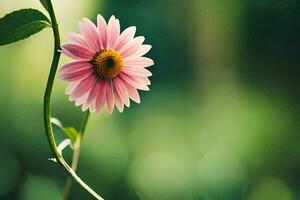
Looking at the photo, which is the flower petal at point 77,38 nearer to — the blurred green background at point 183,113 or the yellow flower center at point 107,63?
the yellow flower center at point 107,63

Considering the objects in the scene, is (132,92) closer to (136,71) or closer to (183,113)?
(136,71)

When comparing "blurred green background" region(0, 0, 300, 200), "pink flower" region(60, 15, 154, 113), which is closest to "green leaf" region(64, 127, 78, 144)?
"pink flower" region(60, 15, 154, 113)

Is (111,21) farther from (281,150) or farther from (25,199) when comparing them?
(281,150)

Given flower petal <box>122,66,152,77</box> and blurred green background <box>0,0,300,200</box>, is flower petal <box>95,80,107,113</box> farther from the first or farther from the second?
blurred green background <box>0,0,300,200</box>

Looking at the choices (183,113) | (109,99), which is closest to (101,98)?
(109,99)

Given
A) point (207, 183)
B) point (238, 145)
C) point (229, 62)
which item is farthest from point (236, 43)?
point (207, 183)
